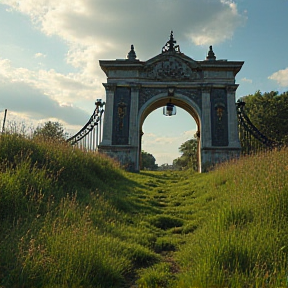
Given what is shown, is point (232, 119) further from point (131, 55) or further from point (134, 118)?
point (131, 55)

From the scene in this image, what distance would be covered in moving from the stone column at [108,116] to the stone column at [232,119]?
779cm

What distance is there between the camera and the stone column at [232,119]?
18.1 meters

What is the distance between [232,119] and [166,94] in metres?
4.67

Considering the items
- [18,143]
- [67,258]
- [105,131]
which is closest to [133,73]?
[105,131]

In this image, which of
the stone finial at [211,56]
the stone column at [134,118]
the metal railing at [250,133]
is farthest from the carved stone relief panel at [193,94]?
the stone column at [134,118]

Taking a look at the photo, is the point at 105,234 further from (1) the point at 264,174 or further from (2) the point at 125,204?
(1) the point at 264,174

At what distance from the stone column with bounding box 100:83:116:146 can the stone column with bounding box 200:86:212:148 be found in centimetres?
609

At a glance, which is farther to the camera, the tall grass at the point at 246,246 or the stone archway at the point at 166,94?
the stone archway at the point at 166,94

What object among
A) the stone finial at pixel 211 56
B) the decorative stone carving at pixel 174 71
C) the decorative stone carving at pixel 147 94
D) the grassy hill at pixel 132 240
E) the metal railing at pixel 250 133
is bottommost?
the grassy hill at pixel 132 240

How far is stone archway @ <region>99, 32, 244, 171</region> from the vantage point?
1838cm

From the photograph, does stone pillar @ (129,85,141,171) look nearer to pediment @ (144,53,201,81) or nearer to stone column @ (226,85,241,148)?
pediment @ (144,53,201,81)

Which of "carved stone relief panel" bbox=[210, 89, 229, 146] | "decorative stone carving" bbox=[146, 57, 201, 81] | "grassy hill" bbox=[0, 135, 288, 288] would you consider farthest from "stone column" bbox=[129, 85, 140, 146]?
"grassy hill" bbox=[0, 135, 288, 288]

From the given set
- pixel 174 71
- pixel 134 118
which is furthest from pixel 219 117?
pixel 134 118

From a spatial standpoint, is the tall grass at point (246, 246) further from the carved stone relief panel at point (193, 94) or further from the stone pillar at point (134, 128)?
the carved stone relief panel at point (193, 94)
